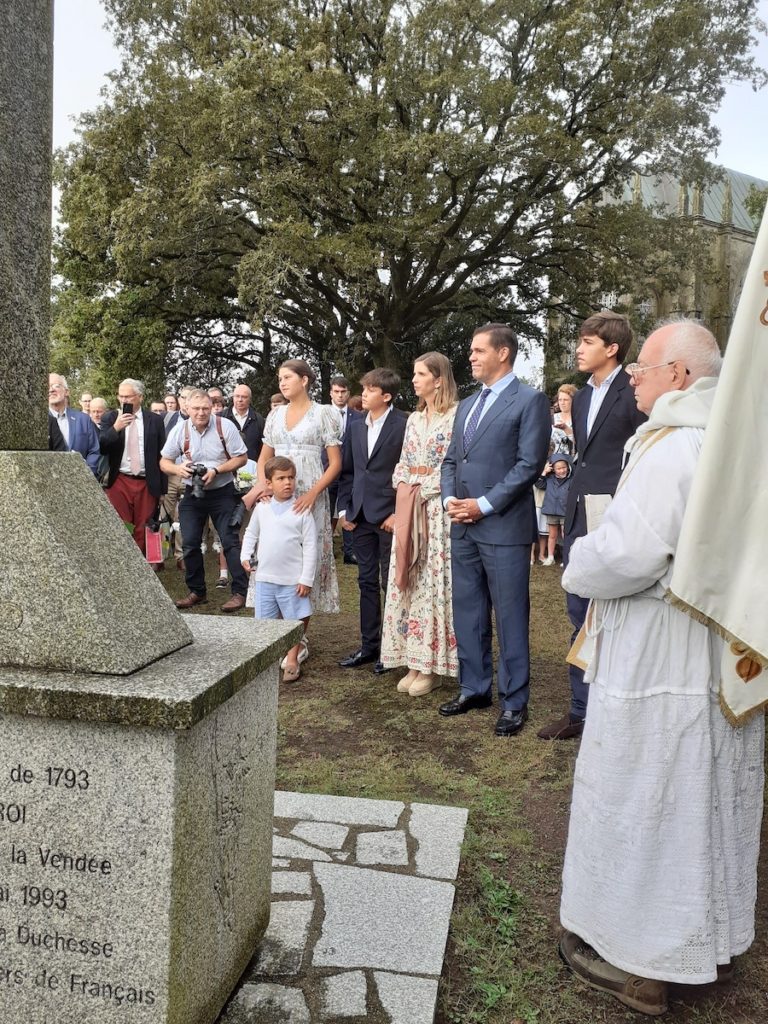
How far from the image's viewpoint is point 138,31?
2052cm

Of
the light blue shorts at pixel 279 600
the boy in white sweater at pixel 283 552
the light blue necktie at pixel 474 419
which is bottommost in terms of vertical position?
the light blue shorts at pixel 279 600

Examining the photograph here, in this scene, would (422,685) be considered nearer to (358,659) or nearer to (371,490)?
(358,659)

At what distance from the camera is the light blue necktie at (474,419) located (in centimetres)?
488

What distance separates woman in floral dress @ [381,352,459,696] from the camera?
5.43 meters

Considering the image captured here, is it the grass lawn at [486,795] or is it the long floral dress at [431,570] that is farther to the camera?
the long floral dress at [431,570]

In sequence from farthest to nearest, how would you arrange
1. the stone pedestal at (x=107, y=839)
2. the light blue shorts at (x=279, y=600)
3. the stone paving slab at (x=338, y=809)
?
1. the light blue shorts at (x=279, y=600)
2. the stone paving slab at (x=338, y=809)
3. the stone pedestal at (x=107, y=839)

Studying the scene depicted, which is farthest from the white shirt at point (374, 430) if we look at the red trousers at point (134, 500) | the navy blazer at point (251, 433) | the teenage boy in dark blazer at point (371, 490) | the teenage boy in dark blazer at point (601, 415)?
the navy blazer at point (251, 433)

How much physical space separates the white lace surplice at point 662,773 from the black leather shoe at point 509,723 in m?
2.21

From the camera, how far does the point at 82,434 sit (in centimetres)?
786

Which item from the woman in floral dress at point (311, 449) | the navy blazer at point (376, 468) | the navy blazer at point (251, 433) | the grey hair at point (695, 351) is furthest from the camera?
the navy blazer at point (251, 433)

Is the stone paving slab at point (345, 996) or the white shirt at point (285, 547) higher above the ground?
the white shirt at point (285, 547)

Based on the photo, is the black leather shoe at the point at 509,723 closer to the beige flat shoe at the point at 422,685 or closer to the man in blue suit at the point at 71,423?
the beige flat shoe at the point at 422,685

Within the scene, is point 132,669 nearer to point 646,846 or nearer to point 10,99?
point 10,99

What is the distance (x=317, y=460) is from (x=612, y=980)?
13.8ft
